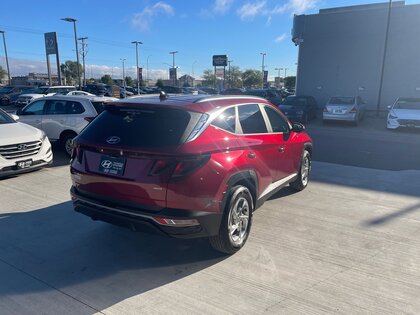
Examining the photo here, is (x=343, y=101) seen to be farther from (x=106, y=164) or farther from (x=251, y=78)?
(x=251, y=78)

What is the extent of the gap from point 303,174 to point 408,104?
42.7 ft

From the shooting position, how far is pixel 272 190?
4.88m

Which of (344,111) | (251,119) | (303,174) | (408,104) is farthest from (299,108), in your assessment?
(251,119)

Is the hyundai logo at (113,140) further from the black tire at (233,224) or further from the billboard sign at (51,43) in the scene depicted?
the billboard sign at (51,43)

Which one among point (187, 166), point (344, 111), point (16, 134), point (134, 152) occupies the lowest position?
point (344, 111)

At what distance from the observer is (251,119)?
4469 mm

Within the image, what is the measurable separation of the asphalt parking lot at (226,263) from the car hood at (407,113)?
1085 centimetres

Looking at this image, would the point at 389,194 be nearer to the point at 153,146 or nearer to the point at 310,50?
the point at 153,146

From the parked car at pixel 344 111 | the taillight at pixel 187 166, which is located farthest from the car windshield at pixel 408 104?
the taillight at pixel 187 166

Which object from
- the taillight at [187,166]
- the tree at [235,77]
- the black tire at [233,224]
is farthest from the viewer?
the tree at [235,77]

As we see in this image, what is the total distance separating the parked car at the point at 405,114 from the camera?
15.0m

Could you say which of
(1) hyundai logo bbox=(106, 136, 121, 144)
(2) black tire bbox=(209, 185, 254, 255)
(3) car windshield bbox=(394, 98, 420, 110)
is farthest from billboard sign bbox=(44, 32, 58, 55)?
(2) black tire bbox=(209, 185, 254, 255)

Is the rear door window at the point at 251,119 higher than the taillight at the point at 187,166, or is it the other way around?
the rear door window at the point at 251,119

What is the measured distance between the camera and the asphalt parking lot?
305 centimetres
